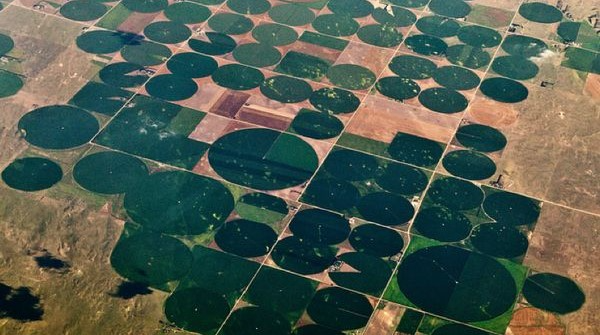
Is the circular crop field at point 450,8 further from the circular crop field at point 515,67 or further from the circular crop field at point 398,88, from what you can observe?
the circular crop field at point 398,88

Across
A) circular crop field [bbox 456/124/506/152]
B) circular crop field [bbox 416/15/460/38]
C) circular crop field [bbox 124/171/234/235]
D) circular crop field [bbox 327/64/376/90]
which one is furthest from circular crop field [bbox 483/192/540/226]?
circular crop field [bbox 416/15/460/38]

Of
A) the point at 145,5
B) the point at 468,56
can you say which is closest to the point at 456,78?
the point at 468,56

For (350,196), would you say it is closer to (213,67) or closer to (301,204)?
(301,204)

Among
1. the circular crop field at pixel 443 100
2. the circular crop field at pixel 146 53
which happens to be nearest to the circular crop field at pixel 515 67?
the circular crop field at pixel 443 100

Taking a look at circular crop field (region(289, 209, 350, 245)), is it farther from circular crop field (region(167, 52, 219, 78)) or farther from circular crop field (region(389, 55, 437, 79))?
circular crop field (region(167, 52, 219, 78))

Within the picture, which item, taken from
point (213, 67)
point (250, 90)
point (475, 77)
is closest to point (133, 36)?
point (213, 67)
